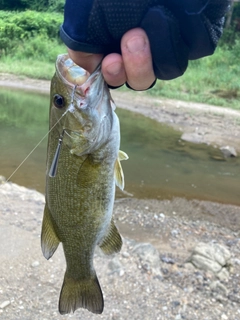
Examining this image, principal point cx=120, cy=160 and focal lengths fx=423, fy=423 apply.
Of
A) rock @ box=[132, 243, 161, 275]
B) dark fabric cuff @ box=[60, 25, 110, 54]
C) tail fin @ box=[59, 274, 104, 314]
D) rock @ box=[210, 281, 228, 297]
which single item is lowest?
rock @ box=[132, 243, 161, 275]

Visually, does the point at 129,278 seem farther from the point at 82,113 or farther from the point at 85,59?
the point at 85,59

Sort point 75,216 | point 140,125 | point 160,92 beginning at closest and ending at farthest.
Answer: point 75,216 → point 140,125 → point 160,92

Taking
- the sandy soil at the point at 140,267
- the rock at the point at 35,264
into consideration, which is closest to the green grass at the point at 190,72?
the sandy soil at the point at 140,267

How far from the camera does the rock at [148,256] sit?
14.6 feet

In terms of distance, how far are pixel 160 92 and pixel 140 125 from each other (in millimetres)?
3207

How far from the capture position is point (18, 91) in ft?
51.8

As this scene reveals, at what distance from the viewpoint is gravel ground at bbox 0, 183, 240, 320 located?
12.1 ft

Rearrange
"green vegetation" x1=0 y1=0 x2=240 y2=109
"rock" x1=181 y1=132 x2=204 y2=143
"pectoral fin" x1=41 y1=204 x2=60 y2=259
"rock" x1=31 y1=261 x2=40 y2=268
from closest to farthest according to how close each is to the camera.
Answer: "pectoral fin" x1=41 y1=204 x2=60 y2=259 < "rock" x1=31 y1=261 x2=40 y2=268 < "rock" x1=181 y1=132 x2=204 y2=143 < "green vegetation" x1=0 y1=0 x2=240 y2=109

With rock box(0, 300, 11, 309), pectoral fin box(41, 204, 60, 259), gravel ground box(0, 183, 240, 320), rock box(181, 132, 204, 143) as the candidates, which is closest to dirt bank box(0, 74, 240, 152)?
rock box(181, 132, 204, 143)

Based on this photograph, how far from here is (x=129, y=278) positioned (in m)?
4.13

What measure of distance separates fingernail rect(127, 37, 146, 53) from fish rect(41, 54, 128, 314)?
22cm

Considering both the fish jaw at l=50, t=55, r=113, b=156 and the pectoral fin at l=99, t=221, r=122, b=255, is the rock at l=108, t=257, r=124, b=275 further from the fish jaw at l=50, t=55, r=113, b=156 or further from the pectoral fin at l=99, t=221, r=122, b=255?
the fish jaw at l=50, t=55, r=113, b=156

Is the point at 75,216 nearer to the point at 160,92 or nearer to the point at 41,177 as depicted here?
the point at 41,177

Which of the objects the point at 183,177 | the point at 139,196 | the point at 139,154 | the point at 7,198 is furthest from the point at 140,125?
the point at 7,198
